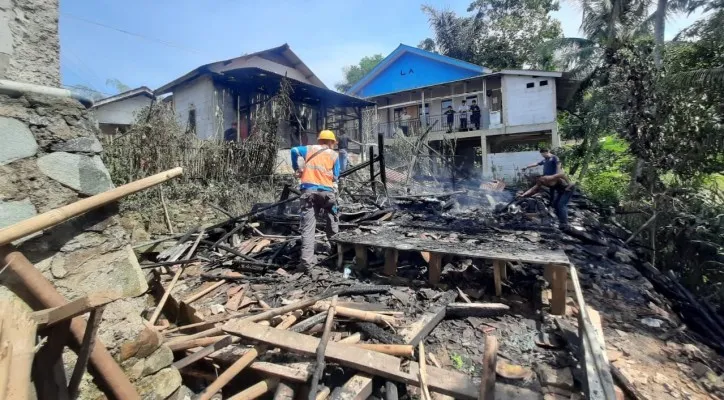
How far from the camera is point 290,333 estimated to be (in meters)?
2.69

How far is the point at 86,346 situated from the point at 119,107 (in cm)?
1773

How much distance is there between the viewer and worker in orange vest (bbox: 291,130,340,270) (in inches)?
181

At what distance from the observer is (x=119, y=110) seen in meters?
15.4

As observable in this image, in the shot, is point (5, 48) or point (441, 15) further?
point (441, 15)

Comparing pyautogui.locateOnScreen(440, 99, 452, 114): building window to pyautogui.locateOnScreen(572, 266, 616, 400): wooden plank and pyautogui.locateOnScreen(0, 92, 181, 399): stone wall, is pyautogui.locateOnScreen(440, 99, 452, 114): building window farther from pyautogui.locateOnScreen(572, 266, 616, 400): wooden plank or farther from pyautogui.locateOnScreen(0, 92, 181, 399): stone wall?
pyautogui.locateOnScreen(0, 92, 181, 399): stone wall

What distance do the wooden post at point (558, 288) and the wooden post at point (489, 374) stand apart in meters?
1.29

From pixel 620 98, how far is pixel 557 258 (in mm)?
8048

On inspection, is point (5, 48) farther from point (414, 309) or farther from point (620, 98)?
point (620, 98)

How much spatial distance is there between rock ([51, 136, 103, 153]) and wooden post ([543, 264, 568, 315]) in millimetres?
3852

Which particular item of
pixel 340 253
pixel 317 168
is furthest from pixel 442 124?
pixel 340 253

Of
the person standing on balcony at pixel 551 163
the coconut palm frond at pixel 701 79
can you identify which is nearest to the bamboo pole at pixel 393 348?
the person standing on balcony at pixel 551 163

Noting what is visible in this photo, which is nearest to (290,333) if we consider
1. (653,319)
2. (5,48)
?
(5,48)

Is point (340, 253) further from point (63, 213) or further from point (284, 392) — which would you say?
point (63, 213)

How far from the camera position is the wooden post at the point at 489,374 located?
218 centimetres
